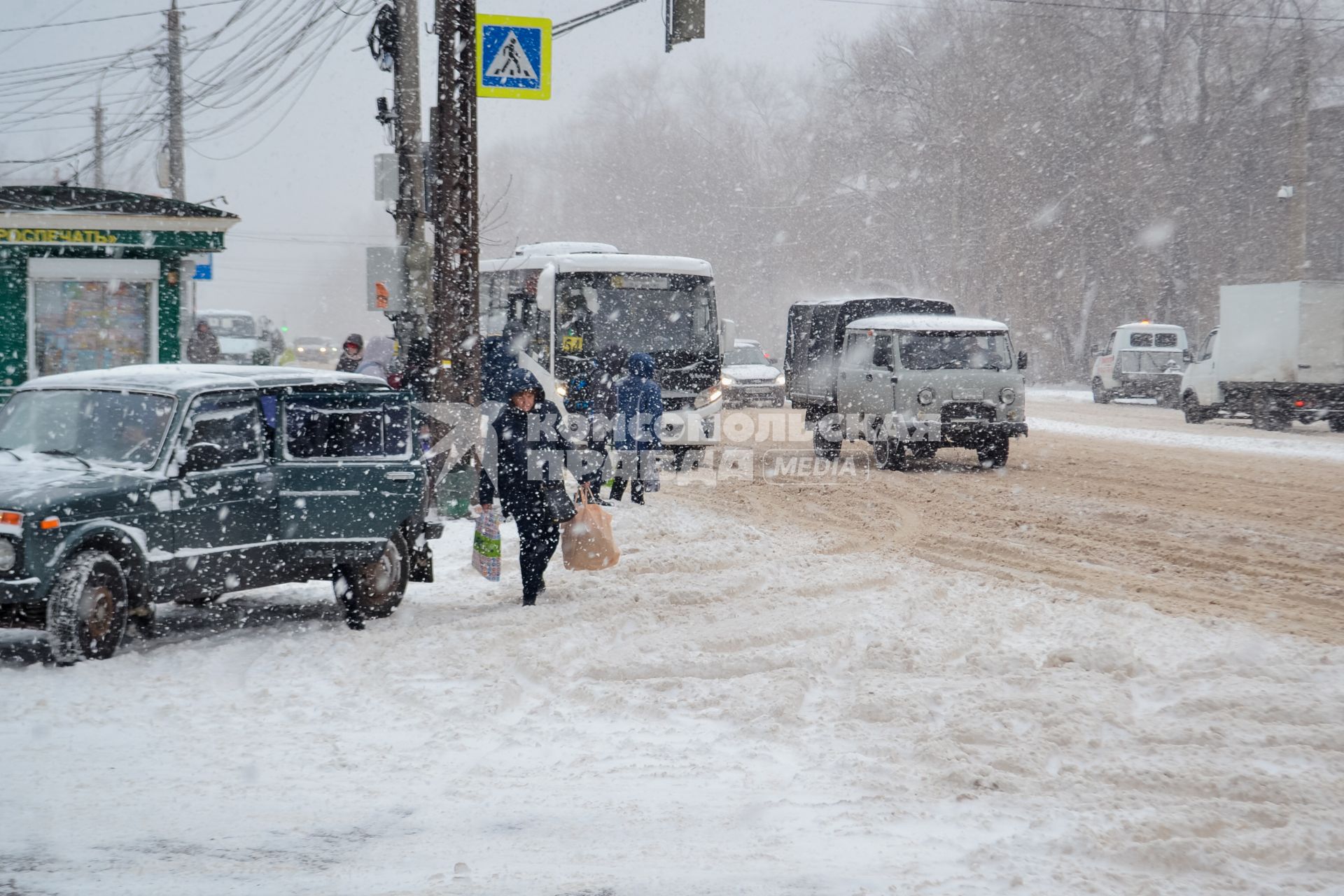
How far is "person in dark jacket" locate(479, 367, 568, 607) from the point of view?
984 cm

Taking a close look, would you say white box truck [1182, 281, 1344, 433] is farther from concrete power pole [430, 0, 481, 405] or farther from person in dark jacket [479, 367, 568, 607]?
person in dark jacket [479, 367, 568, 607]

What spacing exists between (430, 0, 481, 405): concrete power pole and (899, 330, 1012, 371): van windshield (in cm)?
784

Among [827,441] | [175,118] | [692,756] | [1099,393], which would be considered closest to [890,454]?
[827,441]

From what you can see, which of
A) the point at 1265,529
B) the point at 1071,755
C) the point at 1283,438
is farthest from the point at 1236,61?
the point at 1071,755

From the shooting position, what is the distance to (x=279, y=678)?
767 cm

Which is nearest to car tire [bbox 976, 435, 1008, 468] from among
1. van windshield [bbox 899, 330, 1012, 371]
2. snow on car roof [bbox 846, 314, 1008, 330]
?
van windshield [bbox 899, 330, 1012, 371]

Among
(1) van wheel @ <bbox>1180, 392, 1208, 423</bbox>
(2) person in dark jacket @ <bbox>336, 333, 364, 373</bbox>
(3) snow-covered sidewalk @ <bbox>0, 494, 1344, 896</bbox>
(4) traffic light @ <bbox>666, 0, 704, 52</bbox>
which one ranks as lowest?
(3) snow-covered sidewalk @ <bbox>0, 494, 1344, 896</bbox>

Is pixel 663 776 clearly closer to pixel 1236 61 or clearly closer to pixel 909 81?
pixel 1236 61

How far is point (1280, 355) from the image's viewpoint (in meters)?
26.6

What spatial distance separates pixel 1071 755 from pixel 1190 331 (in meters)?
46.4

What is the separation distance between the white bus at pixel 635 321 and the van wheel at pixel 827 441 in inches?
78.8

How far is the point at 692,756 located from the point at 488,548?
14.1 ft

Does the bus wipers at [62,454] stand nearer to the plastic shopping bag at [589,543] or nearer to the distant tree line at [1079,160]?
the plastic shopping bag at [589,543]

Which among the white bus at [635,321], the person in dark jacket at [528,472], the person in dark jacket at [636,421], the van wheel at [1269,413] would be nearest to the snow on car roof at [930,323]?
the white bus at [635,321]
